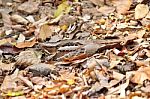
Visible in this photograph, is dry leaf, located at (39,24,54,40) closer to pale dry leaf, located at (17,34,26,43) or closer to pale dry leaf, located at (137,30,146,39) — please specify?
pale dry leaf, located at (17,34,26,43)

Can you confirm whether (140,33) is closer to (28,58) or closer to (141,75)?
(141,75)

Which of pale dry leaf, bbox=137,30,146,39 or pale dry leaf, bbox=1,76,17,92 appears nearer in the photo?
pale dry leaf, bbox=1,76,17,92

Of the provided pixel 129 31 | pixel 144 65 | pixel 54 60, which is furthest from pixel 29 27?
pixel 144 65

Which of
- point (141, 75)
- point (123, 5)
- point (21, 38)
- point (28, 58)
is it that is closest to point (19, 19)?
point (21, 38)

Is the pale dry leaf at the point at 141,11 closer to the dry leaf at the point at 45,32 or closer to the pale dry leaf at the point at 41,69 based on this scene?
the dry leaf at the point at 45,32

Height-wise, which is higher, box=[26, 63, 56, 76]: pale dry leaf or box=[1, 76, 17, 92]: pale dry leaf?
box=[26, 63, 56, 76]: pale dry leaf

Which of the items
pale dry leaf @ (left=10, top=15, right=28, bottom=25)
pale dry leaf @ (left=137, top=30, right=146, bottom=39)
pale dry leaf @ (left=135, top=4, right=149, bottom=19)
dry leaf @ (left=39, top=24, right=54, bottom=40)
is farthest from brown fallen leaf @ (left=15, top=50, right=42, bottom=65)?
pale dry leaf @ (left=135, top=4, right=149, bottom=19)

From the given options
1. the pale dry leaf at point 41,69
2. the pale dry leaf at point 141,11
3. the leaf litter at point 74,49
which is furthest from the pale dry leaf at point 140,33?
the pale dry leaf at point 41,69
